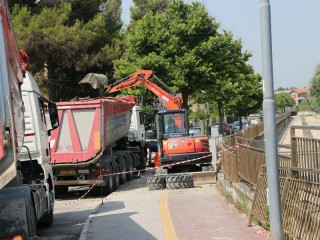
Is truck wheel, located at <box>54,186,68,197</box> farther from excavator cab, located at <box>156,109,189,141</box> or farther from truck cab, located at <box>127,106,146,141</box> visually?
truck cab, located at <box>127,106,146,141</box>

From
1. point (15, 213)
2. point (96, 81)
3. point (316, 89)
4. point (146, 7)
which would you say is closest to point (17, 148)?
point (15, 213)

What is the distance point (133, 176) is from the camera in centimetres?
2356

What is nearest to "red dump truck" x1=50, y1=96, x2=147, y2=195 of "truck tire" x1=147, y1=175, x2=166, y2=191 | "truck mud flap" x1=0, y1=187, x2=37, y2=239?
"truck tire" x1=147, y1=175, x2=166, y2=191

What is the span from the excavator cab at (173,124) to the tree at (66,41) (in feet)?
42.2

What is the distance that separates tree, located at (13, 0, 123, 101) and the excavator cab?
1287cm

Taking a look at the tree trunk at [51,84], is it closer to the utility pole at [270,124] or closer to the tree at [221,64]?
the tree at [221,64]

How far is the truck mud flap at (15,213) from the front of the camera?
6375mm

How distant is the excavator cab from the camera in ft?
69.2

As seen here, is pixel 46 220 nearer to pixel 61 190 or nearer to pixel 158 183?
pixel 158 183

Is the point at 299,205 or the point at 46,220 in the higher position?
the point at 299,205

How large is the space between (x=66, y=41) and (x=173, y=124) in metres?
14.6

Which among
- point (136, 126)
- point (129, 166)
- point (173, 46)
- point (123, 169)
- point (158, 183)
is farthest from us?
point (173, 46)

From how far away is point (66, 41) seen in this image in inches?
1319

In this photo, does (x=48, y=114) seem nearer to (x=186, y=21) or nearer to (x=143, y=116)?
(x=143, y=116)
